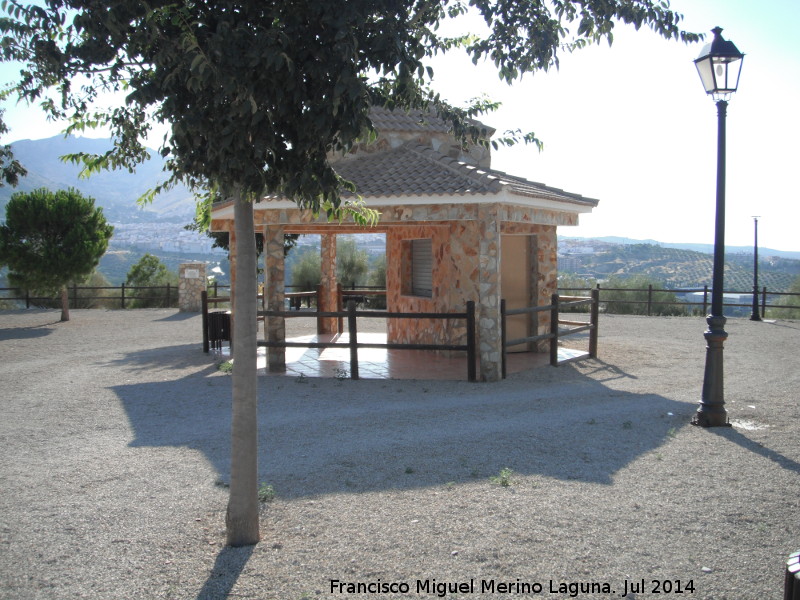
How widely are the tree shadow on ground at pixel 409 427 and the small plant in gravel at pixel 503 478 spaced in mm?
131

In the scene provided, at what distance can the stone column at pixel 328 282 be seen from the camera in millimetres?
16672

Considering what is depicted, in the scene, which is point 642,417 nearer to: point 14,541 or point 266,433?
point 266,433

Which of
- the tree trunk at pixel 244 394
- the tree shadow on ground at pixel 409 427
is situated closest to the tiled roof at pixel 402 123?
the tree shadow on ground at pixel 409 427

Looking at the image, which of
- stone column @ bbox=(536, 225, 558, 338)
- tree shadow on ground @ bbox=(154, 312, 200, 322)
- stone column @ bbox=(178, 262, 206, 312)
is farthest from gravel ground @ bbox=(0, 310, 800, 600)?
stone column @ bbox=(178, 262, 206, 312)

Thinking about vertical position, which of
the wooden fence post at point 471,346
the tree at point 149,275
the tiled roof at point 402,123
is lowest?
the wooden fence post at point 471,346

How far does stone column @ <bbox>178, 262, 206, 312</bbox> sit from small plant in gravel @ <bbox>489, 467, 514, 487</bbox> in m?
19.8

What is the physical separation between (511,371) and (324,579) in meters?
7.58

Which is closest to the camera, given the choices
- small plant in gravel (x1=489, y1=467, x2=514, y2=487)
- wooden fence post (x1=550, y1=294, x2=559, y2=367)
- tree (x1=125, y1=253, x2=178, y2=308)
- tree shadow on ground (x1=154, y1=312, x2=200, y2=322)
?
small plant in gravel (x1=489, y1=467, x2=514, y2=487)

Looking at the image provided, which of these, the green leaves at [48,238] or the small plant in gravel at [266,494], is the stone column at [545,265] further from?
the green leaves at [48,238]

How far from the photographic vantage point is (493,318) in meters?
10.0

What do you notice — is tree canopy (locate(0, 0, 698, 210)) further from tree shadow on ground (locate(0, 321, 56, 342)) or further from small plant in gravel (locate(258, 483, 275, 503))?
tree shadow on ground (locate(0, 321, 56, 342))

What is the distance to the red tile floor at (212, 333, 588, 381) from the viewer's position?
10.9 m

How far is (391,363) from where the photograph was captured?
1223 centimetres

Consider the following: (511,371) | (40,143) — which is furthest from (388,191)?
(40,143)
